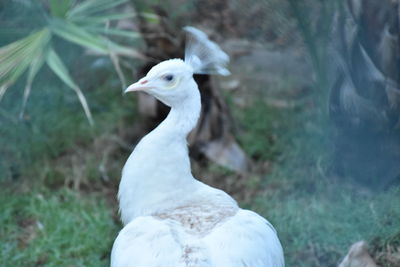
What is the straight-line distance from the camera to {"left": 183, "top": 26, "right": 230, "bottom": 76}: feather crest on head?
139 inches

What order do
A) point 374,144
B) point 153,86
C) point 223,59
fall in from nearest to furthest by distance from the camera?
point 153,86
point 223,59
point 374,144

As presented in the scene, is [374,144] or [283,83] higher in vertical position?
[374,144]

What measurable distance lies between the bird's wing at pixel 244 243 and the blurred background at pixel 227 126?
618mm

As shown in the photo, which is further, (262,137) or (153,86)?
(262,137)

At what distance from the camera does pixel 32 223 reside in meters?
4.66

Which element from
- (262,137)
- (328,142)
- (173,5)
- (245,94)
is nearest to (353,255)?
(328,142)

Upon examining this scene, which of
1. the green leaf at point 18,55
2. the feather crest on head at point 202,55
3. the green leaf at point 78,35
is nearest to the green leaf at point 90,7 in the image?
the green leaf at point 78,35

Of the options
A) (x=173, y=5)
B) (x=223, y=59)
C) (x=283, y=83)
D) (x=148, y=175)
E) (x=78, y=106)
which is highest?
(x=223, y=59)

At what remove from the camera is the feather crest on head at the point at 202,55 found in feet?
11.6

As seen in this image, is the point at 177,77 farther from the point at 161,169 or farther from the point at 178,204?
the point at 178,204

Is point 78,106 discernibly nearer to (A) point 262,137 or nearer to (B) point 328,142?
(A) point 262,137

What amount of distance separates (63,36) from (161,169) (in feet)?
5.02

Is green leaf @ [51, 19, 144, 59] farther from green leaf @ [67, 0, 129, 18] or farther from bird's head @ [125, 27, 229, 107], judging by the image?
bird's head @ [125, 27, 229, 107]

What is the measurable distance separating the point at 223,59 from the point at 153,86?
18.0 inches
